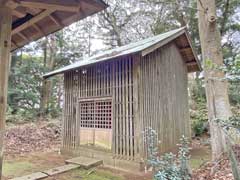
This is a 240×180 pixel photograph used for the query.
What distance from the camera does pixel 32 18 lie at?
9.62 feet

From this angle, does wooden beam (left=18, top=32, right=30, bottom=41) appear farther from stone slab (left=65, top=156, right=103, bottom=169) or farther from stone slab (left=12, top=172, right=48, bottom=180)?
stone slab (left=65, top=156, right=103, bottom=169)

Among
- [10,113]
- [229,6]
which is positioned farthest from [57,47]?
[229,6]

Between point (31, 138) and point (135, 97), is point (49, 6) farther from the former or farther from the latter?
point (31, 138)

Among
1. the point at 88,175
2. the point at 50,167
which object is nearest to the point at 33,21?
the point at 88,175

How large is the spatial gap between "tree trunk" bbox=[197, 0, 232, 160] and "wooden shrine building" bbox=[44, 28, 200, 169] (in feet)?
5.13

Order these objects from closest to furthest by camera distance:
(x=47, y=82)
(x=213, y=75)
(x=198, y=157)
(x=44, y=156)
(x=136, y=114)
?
→ (x=213, y=75)
(x=136, y=114)
(x=198, y=157)
(x=44, y=156)
(x=47, y=82)

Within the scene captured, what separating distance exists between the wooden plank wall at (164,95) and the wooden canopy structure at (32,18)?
375 centimetres

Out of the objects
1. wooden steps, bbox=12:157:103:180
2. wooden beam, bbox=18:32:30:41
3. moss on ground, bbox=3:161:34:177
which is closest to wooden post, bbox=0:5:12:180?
wooden beam, bbox=18:32:30:41

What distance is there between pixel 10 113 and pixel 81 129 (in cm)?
673

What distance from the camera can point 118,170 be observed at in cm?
618

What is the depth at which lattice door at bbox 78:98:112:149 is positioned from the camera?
23.0 feet

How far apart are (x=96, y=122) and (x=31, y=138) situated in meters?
4.17

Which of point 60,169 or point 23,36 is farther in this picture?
point 60,169

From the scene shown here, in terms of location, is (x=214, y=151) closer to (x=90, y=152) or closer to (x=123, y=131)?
(x=123, y=131)
